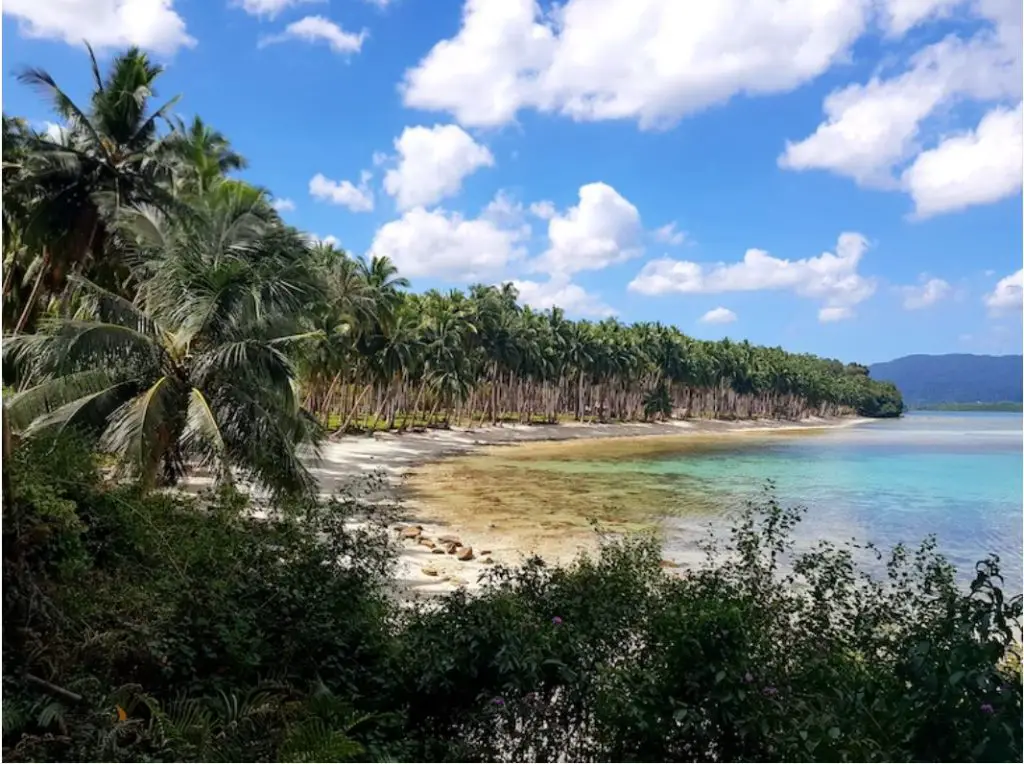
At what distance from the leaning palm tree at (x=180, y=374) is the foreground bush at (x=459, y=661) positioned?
346 centimetres

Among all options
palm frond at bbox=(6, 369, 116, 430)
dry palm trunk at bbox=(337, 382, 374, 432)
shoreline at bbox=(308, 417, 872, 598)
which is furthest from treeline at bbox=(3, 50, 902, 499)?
dry palm trunk at bbox=(337, 382, 374, 432)

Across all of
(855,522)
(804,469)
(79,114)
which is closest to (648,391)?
(804,469)

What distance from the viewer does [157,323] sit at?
1130 cm

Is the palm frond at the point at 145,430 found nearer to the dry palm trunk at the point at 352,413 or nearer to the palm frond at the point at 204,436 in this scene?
the palm frond at the point at 204,436

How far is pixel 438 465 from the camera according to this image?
3388cm

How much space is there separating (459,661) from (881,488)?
1151 inches

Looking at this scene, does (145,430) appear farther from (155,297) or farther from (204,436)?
(155,297)

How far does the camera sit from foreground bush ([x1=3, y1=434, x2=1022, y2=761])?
3889mm

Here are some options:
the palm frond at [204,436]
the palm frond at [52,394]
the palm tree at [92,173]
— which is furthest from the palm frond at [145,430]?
the palm tree at [92,173]

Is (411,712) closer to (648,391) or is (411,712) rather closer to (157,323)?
(157,323)

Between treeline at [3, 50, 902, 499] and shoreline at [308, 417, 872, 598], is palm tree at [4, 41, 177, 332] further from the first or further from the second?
shoreline at [308, 417, 872, 598]

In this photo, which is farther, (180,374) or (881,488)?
(881,488)

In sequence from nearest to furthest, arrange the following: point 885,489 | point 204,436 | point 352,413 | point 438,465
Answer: point 204,436 < point 885,489 < point 438,465 < point 352,413

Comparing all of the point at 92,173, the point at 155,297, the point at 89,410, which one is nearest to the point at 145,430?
the point at 89,410
